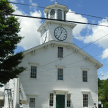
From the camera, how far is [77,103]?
24.3 m

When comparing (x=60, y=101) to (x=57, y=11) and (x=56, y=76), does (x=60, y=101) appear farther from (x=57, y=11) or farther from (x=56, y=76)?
(x=57, y=11)

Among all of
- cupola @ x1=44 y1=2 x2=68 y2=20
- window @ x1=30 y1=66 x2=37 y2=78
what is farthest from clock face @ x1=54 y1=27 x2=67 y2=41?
window @ x1=30 y1=66 x2=37 y2=78

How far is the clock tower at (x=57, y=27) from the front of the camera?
26.7 m

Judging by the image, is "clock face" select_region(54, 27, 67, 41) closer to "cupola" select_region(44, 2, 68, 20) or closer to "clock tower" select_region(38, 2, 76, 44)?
"clock tower" select_region(38, 2, 76, 44)

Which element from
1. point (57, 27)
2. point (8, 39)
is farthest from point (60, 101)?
point (8, 39)

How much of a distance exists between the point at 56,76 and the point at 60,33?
20.9 feet

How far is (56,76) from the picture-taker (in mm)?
23984

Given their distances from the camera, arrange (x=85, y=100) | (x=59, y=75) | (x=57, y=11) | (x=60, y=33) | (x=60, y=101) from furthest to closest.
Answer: (x=57, y=11) → (x=60, y=33) → (x=85, y=100) → (x=59, y=75) → (x=60, y=101)

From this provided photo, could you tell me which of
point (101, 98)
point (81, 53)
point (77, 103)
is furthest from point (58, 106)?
point (101, 98)

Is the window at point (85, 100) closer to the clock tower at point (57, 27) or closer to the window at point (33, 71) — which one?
the window at point (33, 71)

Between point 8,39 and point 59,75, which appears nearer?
point 8,39

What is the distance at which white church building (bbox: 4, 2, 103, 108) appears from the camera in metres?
22.4

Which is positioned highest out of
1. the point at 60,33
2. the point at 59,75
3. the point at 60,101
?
the point at 60,33

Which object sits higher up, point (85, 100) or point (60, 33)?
point (60, 33)
